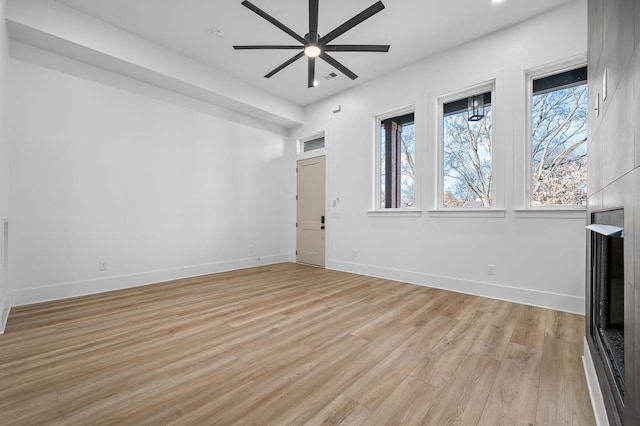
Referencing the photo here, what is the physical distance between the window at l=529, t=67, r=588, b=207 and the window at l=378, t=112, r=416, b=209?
5.03 ft

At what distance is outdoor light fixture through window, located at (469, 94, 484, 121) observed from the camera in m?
3.76

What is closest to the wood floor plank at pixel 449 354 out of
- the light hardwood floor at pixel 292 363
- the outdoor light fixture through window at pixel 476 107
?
the light hardwood floor at pixel 292 363

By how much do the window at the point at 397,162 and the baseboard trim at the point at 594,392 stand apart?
2.77m

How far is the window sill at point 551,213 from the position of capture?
2939 millimetres

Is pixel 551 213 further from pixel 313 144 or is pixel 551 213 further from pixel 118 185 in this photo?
pixel 118 185

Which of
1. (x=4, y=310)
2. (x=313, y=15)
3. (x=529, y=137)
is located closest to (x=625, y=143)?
(x=313, y=15)

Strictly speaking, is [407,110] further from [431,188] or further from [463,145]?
[431,188]

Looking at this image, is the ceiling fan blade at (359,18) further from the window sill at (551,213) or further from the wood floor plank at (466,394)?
the wood floor plank at (466,394)

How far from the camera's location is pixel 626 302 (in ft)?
3.02

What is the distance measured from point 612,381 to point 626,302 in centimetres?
48

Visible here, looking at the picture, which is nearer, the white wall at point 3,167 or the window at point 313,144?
the white wall at point 3,167

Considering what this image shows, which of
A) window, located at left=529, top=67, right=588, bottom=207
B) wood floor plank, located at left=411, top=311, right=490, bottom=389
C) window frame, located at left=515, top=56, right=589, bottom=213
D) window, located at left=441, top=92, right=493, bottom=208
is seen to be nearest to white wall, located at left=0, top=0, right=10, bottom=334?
wood floor plank, located at left=411, top=311, right=490, bottom=389

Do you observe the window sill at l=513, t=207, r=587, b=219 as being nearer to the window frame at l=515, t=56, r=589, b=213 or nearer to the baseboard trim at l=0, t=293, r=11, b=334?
the window frame at l=515, t=56, r=589, b=213

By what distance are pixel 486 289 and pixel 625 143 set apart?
9.95ft
